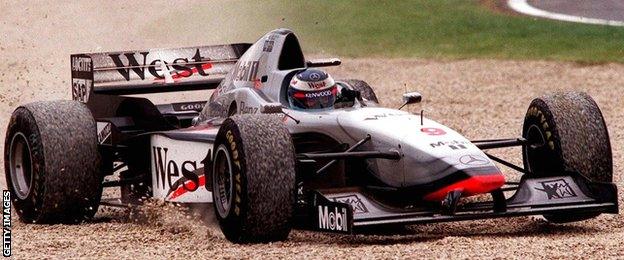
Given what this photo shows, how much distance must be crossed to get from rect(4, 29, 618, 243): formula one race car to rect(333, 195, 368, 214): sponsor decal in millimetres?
13

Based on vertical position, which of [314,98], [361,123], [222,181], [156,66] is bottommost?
[222,181]

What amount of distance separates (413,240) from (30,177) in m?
3.56

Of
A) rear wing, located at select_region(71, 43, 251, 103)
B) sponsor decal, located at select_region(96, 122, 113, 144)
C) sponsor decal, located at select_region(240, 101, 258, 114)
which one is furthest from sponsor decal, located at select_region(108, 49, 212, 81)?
sponsor decal, located at select_region(240, 101, 258, 114)

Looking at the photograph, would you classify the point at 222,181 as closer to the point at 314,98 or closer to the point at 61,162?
the point at 314,98

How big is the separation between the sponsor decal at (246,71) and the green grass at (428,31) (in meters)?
11.1

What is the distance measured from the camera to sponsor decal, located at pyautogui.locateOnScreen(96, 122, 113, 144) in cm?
1264

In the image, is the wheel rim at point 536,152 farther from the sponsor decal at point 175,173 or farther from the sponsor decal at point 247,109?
the sponsor decal at point 175,173

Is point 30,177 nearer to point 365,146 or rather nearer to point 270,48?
point 270,48

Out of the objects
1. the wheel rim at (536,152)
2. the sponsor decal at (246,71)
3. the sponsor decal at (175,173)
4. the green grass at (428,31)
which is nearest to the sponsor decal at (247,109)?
the sponsor decal at (246,71)

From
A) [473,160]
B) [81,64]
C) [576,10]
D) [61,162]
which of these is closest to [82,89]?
[81,64]

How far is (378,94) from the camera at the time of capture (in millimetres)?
21234

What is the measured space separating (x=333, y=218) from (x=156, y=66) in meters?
4.05

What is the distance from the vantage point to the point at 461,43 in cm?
2430

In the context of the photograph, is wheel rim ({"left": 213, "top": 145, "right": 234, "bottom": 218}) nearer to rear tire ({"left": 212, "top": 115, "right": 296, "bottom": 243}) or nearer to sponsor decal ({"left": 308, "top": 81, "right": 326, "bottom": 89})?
rear tire ({"left": 212, "top": 115, "right": 296, "bottom": 243})
